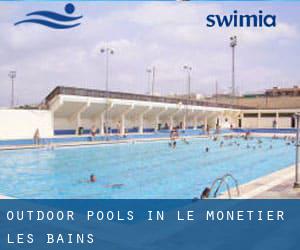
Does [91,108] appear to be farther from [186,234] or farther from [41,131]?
[186,234]

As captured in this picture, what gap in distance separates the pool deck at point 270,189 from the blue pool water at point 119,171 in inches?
78.9

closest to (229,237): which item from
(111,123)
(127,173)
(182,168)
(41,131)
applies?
(127,173)

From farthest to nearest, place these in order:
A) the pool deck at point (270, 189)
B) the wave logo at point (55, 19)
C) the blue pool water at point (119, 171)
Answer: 1. the wave logo at point (55, 19)
2. the blue pool water at point (119, 171)
3. the pool deck at point (270, 189)

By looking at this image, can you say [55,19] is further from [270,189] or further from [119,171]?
[270,189]

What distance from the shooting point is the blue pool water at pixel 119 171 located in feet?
33.3

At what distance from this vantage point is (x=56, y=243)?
14.8 feet

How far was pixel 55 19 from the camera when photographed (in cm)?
2019

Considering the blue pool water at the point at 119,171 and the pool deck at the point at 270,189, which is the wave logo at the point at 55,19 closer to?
the blue pool water at the point at 119,171

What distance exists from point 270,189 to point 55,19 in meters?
16.4

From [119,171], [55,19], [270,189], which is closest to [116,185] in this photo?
[119,171]

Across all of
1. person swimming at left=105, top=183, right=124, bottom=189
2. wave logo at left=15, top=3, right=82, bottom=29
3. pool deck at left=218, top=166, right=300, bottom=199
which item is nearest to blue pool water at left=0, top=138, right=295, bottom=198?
person swimming at left=105, top=183, right=124, bottom=189

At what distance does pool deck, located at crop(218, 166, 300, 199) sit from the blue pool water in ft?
6.58

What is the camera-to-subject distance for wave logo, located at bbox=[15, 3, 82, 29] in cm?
1972

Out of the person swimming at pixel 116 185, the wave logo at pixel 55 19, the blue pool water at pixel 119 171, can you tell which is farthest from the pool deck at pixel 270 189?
the wave logo at pixel 55 19
